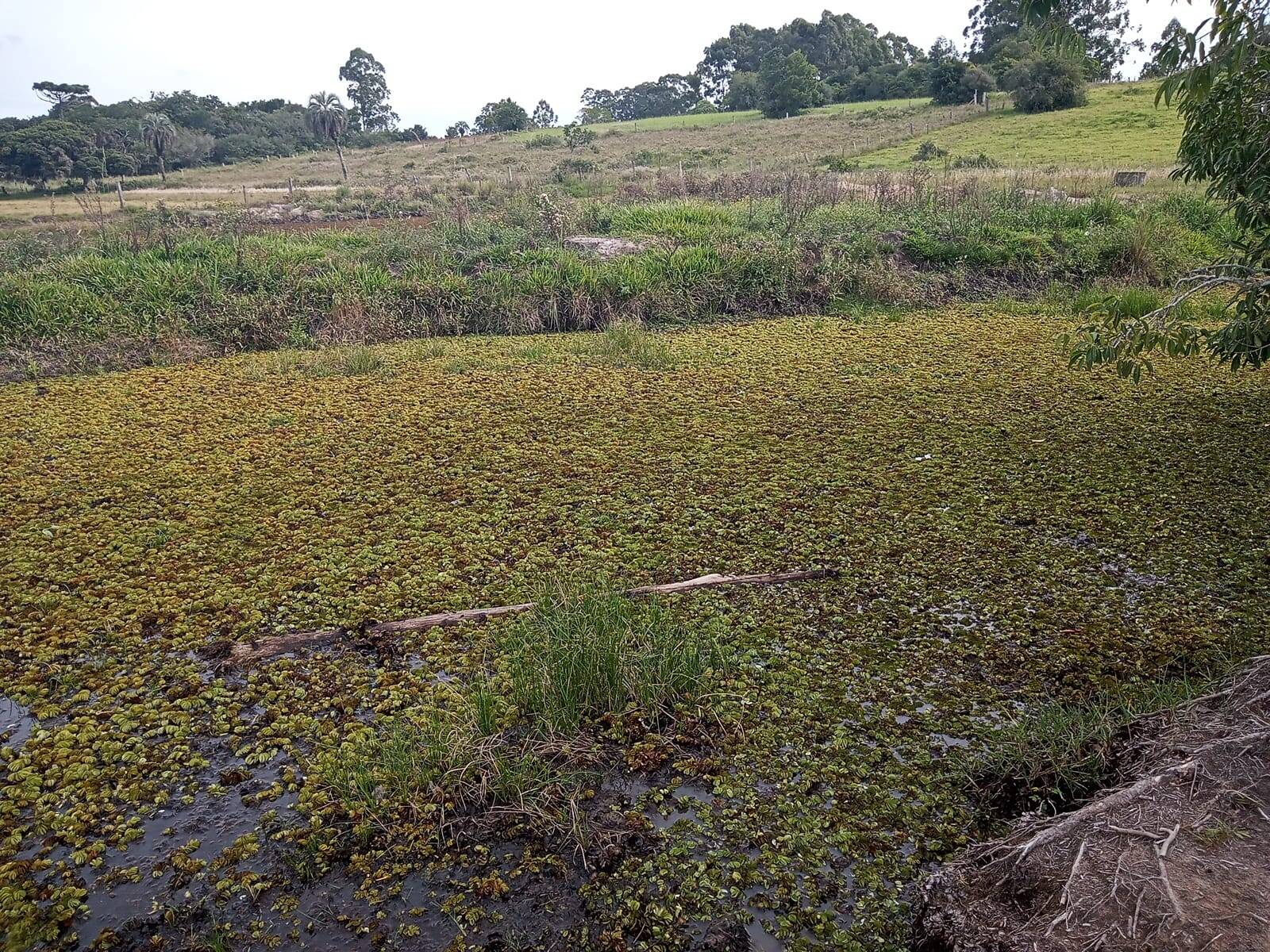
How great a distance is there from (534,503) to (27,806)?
107 inches

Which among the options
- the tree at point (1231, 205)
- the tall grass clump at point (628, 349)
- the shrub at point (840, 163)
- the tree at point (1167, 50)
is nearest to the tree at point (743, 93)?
the shrub at point (840, 163)

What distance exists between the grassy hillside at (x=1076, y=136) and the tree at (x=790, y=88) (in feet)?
45.1

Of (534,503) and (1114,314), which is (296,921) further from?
(1114,314)

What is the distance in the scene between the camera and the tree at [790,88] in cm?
3866

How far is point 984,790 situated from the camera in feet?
8.67

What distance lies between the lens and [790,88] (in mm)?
38625

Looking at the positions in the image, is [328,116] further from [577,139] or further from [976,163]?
[976,163]

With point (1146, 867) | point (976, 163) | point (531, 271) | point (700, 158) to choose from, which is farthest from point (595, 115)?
point (1146, 867)

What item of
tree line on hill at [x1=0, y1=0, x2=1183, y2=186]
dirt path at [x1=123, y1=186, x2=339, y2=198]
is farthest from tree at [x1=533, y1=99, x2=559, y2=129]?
dirt path at [x1=123, y1=186, x2=339, y2=198]

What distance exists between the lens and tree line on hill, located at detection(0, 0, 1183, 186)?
1137 inches

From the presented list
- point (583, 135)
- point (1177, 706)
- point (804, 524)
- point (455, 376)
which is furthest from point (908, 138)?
point (1177, 706)

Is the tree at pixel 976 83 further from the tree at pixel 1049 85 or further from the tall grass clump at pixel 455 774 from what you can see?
the tall grass clump at pixel 455 774

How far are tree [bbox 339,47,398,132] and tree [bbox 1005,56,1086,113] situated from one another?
143 feet

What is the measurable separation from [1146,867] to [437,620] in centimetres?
275
